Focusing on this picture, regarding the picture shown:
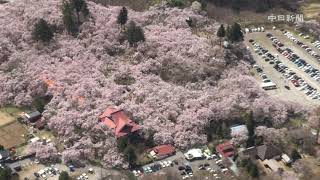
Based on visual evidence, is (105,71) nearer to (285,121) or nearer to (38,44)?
(38,44)

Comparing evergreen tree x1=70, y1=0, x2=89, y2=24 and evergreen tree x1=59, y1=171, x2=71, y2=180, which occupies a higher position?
evergreen tree x1=70, y1=0, x2=89, y2=24

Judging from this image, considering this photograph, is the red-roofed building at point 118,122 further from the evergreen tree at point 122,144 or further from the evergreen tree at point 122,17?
the evergreen tree at point 122,17

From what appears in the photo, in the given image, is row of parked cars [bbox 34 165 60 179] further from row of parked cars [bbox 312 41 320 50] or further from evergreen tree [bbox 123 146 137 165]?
row of parked cars [bbox 312 41 320 50]

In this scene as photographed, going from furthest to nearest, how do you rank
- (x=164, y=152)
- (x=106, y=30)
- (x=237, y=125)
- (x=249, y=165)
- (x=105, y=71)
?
(x=106, y=30) < (x=105, y=71) < (x=237, y=125) < (x=164, y=152) < (x=249, y=165)

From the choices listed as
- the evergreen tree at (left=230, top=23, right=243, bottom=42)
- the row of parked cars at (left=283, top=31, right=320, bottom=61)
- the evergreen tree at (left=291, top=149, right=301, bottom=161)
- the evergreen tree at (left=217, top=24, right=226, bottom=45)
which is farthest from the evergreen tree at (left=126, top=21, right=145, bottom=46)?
the evergreen tree at (left=291, top=149, right=301, bottom=161)

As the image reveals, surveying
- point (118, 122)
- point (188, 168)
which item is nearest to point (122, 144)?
point (118, 122)

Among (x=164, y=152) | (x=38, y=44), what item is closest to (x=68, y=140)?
(x=164, y=152)

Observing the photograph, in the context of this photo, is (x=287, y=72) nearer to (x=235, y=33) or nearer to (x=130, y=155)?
(x=235, y=33)
